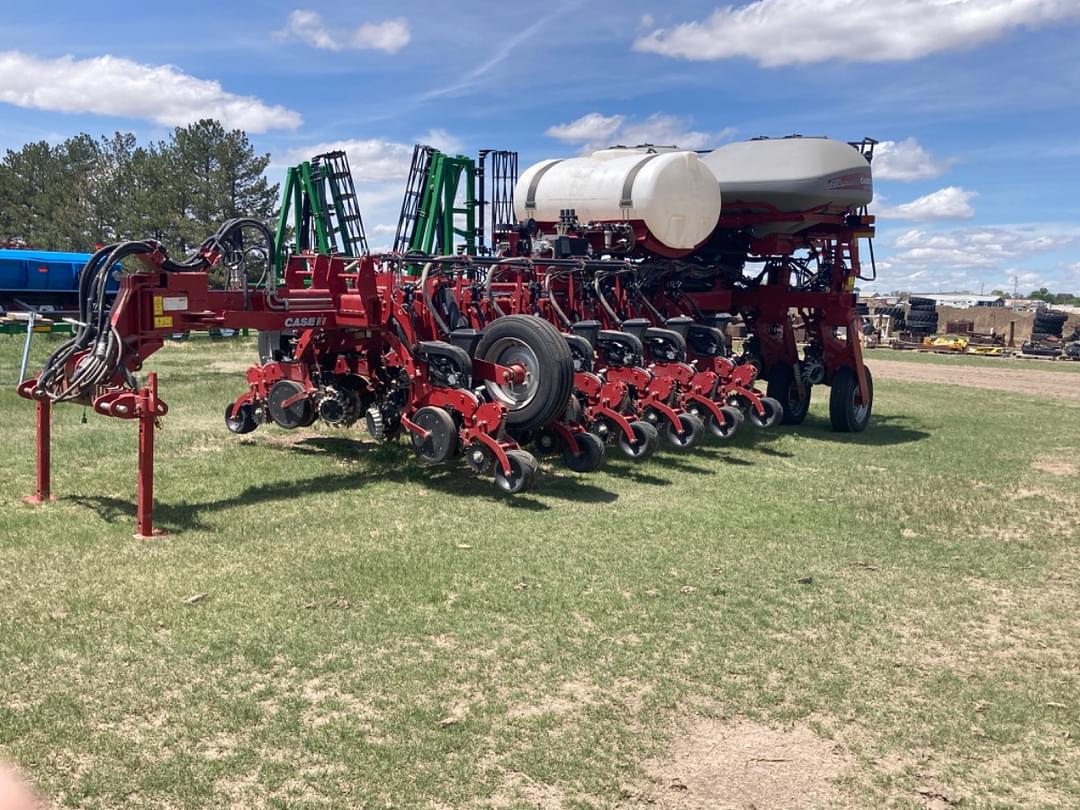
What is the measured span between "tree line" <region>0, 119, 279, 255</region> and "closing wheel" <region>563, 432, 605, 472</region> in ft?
92.3

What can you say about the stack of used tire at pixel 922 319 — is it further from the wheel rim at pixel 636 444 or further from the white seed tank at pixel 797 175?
the wheel rim at pixel 636 444

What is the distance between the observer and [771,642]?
5.11m

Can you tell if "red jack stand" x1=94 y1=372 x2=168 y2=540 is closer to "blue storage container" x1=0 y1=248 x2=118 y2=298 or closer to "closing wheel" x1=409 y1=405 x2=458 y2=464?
"closing wheel" x1=409 y1=405 x2=458 y2=464

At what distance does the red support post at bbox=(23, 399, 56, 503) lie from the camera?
23.6ft

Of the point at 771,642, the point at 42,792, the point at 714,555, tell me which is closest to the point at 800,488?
the point at 714,555

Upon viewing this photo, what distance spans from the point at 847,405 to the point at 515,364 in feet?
19.9

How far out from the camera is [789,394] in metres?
13.5

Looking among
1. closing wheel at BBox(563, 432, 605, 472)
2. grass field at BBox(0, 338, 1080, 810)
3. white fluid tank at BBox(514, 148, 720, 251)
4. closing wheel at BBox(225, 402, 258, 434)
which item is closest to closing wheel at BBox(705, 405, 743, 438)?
grass field at BBox(0, 338, 1080, 810)

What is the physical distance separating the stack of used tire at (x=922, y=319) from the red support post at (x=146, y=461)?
3413cm

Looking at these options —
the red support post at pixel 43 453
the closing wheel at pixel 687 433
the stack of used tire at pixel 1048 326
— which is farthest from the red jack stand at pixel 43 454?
the stack of used tire at pixel 1048 326

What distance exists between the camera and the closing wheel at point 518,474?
7719 mm

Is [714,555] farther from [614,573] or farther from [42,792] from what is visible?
[42,792]

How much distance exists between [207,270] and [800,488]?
5772 millimetres

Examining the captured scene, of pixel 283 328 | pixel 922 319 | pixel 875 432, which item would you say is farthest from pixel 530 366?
pixel 922 319
